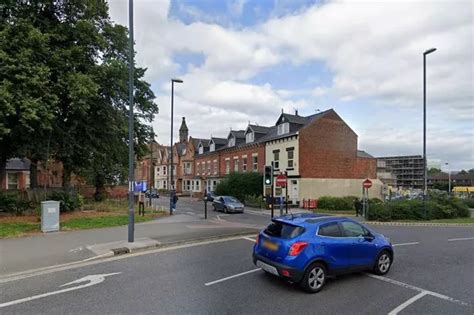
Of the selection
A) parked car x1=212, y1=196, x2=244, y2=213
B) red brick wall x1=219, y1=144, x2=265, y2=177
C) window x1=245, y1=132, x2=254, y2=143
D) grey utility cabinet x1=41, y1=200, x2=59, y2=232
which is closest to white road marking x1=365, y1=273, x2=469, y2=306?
grey utility cabinet x1=41, y1=200, x2=59, y2=232

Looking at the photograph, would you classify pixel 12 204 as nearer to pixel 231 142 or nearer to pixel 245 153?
pixel 245 153

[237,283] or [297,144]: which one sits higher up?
[297,144]

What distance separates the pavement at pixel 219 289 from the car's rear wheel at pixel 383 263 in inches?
6.1

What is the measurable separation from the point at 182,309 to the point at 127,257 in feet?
17.3

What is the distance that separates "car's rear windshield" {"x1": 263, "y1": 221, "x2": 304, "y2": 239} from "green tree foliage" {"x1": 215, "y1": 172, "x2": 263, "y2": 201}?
105ft

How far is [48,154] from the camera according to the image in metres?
21.3

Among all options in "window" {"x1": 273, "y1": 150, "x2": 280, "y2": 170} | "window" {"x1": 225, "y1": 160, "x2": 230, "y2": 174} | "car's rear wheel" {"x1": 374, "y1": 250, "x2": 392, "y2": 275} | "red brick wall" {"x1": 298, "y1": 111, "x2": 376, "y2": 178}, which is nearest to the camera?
"car's rear wheel" {"x1": 374, "y1": 250, "x2": 392, "y2": 275}

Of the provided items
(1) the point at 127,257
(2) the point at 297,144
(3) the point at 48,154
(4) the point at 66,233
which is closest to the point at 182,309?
→ (1) the point at 127,257

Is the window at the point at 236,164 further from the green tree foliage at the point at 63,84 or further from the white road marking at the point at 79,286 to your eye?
the white road marking at the point at 79,286

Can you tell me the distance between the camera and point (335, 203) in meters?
35.3

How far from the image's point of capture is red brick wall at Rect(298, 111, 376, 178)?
3741 cm

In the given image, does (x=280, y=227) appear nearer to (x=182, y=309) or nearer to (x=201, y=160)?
(x=182, y=309)

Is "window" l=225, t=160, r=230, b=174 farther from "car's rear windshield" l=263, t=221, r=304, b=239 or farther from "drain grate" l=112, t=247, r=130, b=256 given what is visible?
"car's rear windshield" l=263, t=221, r=304, b=239

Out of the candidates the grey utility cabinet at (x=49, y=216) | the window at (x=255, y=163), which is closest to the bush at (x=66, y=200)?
the grey utility cabinet at (x=49, y=216)
